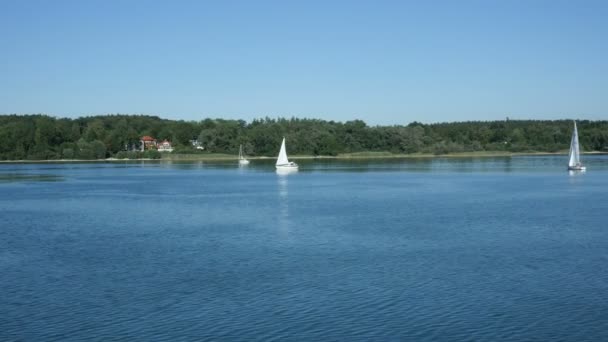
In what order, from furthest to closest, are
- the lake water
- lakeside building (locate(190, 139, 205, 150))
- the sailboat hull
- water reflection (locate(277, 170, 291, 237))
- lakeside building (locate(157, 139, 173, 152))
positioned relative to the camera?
lakeside building (locate(157, 139, 173, 152)) < lakeside building (locate(190, 139, 205, 150)) < the sailboat hull < water reflection (locate(277, 170, 291, 237)) < the lake water

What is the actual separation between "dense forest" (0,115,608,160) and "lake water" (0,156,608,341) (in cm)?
11923

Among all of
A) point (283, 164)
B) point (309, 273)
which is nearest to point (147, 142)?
point (283, 164)

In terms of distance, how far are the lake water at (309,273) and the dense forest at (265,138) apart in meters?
119

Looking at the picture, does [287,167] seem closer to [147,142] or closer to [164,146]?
[164,146]

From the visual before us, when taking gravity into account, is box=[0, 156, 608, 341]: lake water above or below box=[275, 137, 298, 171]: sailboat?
below

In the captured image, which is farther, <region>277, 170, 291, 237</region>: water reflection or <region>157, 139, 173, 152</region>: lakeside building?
<region>157, 139, 173, 152</region>: lakeside building

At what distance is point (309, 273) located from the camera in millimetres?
21703

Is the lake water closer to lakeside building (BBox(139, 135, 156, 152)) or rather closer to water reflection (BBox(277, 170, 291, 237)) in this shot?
water reflection (BBox(277, 170, 291, 237))

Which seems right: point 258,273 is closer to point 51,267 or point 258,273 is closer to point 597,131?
point 51,267

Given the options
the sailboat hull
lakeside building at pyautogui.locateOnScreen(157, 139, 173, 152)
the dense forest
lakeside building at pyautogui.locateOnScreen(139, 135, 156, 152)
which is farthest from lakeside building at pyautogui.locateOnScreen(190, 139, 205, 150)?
the sailboat hull

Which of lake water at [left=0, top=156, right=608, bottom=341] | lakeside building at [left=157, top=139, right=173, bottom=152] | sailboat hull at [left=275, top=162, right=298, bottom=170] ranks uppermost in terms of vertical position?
lakeside building at [left=157, top=139, right=173, bottom=152]

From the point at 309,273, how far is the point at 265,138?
465ft

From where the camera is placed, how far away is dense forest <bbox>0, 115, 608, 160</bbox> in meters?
155

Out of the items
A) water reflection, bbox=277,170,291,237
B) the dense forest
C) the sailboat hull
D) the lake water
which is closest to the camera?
the lake water
